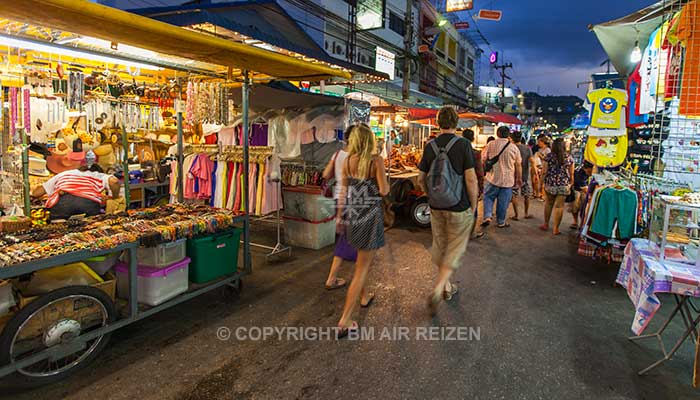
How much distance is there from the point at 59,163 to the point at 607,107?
8.75m

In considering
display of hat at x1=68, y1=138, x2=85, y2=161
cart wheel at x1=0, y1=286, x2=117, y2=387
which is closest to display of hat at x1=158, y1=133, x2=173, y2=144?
display of hat at x1=68, y1=138, x2=85, y2=161

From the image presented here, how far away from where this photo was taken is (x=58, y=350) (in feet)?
9.39

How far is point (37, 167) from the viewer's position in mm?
6078

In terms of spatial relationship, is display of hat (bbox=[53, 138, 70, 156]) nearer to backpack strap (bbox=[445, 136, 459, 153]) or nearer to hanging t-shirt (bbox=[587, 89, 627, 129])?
backpack strap (bbox=[445, 136, 459, 153])

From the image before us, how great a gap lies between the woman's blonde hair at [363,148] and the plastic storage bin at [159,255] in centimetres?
192

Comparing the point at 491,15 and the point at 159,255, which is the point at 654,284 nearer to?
the point at 159,255

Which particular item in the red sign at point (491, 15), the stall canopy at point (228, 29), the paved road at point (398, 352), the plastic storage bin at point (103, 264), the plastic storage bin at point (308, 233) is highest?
the red sign at point (491, 15)

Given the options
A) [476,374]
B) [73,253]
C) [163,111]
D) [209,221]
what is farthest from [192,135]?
[476,374]

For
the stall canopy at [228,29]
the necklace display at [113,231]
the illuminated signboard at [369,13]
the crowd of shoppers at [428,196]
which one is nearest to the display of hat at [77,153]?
the necklace display at [113,231]

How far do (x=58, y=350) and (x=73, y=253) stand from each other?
69 cm

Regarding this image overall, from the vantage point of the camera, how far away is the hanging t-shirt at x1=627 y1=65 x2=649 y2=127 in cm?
610

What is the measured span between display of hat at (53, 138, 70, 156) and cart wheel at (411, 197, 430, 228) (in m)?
6.15

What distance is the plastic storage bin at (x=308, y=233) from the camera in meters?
6.57

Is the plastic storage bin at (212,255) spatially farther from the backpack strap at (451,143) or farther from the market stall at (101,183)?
the backpack strap at (451,143)
